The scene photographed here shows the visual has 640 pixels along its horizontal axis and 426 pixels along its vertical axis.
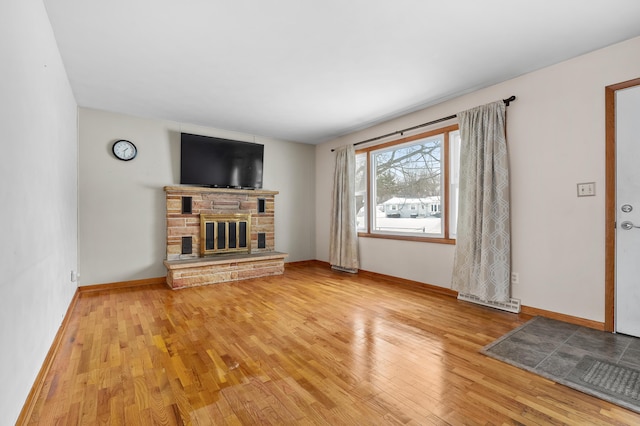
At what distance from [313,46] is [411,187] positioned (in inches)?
100

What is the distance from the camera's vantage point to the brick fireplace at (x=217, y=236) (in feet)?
14.4

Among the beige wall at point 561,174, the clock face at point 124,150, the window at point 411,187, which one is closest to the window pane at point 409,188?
the window at point 411,187

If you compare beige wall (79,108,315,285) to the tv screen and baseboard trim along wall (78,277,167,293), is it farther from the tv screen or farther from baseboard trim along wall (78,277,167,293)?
the tv screen

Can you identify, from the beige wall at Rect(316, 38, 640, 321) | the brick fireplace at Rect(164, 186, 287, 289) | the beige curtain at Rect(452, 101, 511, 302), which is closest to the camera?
the beige wall at Rect(316, 38, 640, 321)

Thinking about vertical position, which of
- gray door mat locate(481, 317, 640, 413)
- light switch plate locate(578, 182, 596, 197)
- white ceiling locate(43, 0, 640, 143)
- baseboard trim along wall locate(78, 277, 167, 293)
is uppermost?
white ceiling locate(43, 0, 640, 143)

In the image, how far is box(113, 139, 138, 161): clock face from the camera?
4.20 m

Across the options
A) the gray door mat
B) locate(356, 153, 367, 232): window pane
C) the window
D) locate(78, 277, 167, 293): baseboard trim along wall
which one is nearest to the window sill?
the window

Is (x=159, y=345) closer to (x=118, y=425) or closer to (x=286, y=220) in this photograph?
(x=118, y=425)

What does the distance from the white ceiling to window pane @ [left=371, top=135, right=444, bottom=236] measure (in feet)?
2.45

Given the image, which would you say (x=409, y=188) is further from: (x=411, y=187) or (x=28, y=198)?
(x=28, y=198)

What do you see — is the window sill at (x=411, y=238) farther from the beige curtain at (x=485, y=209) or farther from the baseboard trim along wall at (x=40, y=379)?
the baseboard trim along wall at (x=40, y=379)

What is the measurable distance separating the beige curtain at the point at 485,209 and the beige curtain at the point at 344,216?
196 centimetres

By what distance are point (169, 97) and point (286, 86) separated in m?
1.53

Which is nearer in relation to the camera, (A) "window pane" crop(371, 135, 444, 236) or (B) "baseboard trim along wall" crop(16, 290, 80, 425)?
(B) "baseboard trim along wall" crop(16, 290, 80, 425)
